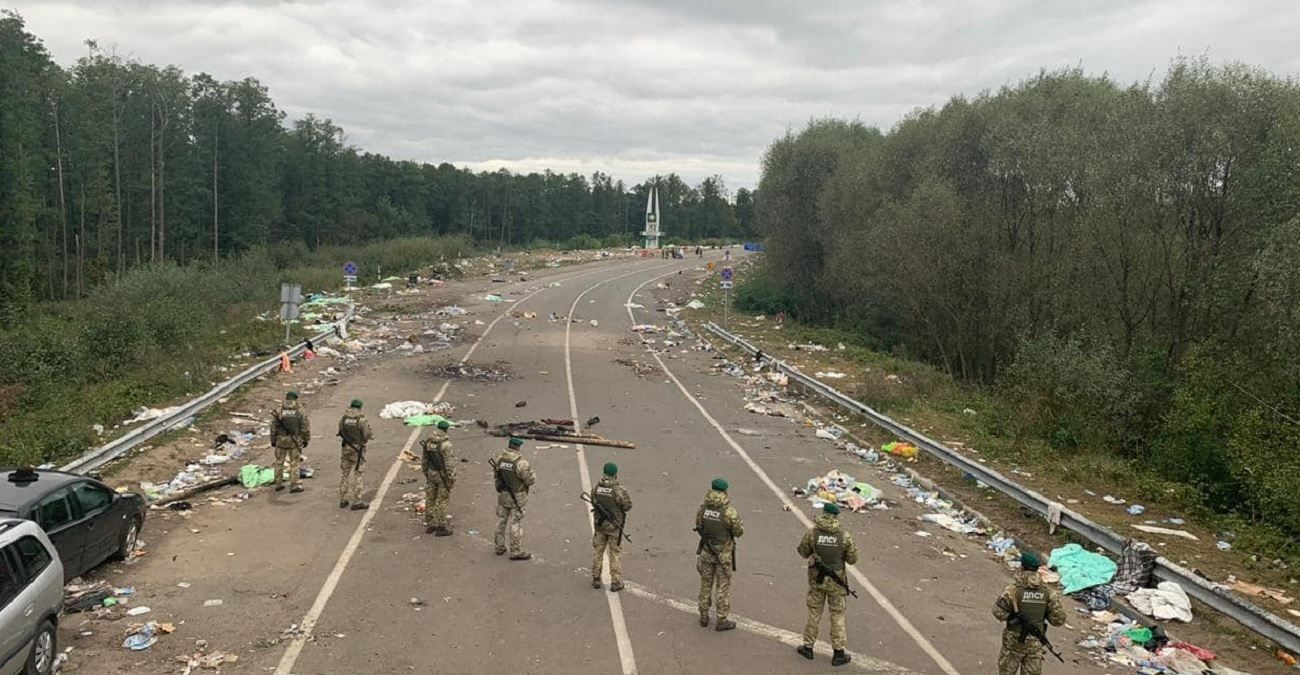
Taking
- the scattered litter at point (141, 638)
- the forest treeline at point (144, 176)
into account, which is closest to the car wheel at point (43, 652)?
the scattered litter at point (141, 638)

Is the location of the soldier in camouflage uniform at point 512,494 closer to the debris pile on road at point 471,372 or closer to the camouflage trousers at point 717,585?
the camouflage trousers at point 717,585

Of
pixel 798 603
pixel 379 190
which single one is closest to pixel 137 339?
pixel 798 603

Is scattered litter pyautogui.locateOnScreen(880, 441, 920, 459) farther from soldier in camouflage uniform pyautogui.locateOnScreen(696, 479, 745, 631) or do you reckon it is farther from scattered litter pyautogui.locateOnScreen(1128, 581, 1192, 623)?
soldier in camouflage uniform pyautogui.locateOnScreen(696, 479, 745, 631)

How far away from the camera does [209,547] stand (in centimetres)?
1029

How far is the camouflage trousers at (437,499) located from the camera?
1094cm

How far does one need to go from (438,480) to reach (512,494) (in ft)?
4.63

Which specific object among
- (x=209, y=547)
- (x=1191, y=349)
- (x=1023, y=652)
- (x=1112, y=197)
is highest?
(x=1112, y=197)

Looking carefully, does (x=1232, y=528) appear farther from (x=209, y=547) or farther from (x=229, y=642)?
(x=209, y=547)

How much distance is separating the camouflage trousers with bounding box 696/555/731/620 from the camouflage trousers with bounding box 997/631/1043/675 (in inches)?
106

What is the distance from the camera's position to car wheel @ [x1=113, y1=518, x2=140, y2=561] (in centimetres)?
968

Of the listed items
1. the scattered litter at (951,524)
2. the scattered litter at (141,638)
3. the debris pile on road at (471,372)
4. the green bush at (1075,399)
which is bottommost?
the scattered litter at (951,524)

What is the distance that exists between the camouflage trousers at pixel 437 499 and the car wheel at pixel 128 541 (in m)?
3.62

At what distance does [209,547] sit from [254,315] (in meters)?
22.2

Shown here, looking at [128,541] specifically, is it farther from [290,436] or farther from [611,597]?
[611,597]
